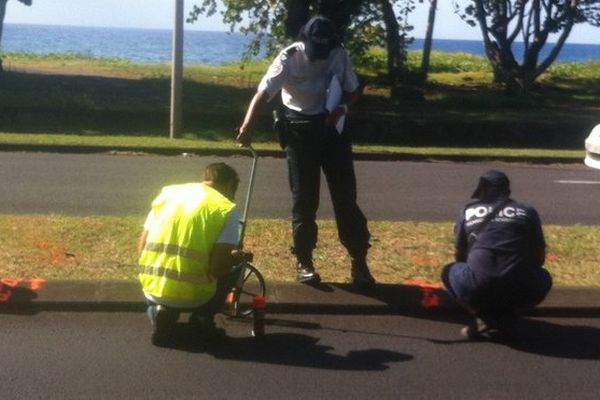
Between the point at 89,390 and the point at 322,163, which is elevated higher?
the point at 322,163

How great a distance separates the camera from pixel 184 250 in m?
6.85

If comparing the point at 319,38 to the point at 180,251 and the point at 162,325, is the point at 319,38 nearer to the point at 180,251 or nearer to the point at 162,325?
the point at 180,251

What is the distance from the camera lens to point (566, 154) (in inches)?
835

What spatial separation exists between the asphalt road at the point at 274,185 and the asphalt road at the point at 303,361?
14.9 ft

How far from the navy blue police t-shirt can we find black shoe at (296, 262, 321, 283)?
4.13ft

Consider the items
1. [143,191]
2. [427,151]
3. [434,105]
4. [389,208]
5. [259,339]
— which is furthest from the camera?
[434,105]

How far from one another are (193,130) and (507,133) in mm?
6396

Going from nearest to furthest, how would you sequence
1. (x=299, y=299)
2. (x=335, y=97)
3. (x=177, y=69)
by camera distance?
(x=299, y=299)
(x=335, y=97)
(x=177, y=69)

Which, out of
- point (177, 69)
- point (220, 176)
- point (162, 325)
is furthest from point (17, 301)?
point (177, 69)

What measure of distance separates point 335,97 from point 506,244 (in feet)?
5.24

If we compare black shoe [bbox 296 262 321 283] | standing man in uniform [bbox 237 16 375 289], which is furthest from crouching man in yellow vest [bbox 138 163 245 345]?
black shoe [bbox 296 262 321 283]

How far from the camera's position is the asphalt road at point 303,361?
623cm

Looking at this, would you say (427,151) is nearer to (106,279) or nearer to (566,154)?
(566,154)

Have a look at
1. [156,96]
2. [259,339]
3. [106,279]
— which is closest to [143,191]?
[106,279]
